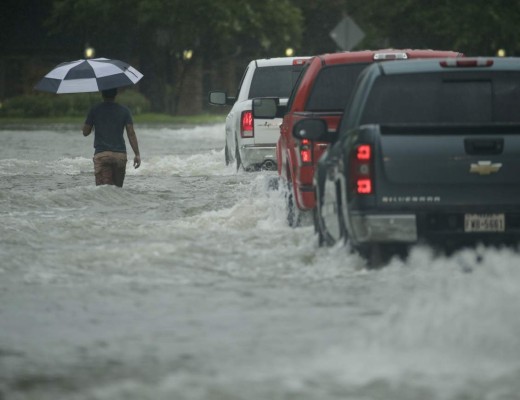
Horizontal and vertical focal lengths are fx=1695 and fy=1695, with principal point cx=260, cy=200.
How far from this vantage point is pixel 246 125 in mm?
23484

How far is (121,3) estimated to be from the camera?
7388cm

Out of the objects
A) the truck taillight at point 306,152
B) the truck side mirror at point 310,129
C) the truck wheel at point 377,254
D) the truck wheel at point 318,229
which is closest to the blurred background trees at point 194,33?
the truck taillight at point 306,152

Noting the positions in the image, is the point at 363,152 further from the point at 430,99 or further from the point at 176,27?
the point at 176,27

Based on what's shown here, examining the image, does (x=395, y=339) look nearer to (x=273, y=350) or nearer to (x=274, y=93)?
(x=273, y=350)

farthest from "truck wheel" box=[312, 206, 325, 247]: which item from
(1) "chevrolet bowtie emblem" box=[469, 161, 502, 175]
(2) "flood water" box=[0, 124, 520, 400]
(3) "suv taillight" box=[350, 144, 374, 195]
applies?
(1) "chevrolet bowtie emblem" box=[469, 161, 502, 175]

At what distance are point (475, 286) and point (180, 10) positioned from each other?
6192cm

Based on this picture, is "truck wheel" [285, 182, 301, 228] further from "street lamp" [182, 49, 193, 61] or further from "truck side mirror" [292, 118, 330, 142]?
"street lamp" [182, 49, 193, 61]

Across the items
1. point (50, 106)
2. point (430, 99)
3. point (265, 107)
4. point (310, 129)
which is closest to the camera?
point (430, 99)

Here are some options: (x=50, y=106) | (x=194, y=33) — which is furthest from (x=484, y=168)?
(x=194, y=33)

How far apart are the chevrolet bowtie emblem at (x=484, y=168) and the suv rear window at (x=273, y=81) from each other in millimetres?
11473

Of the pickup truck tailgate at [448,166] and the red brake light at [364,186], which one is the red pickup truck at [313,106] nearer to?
the red brake light at [364,186]

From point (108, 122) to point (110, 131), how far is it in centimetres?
11

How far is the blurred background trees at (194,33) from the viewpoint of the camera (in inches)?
2844

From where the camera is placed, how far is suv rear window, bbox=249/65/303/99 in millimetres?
23453
